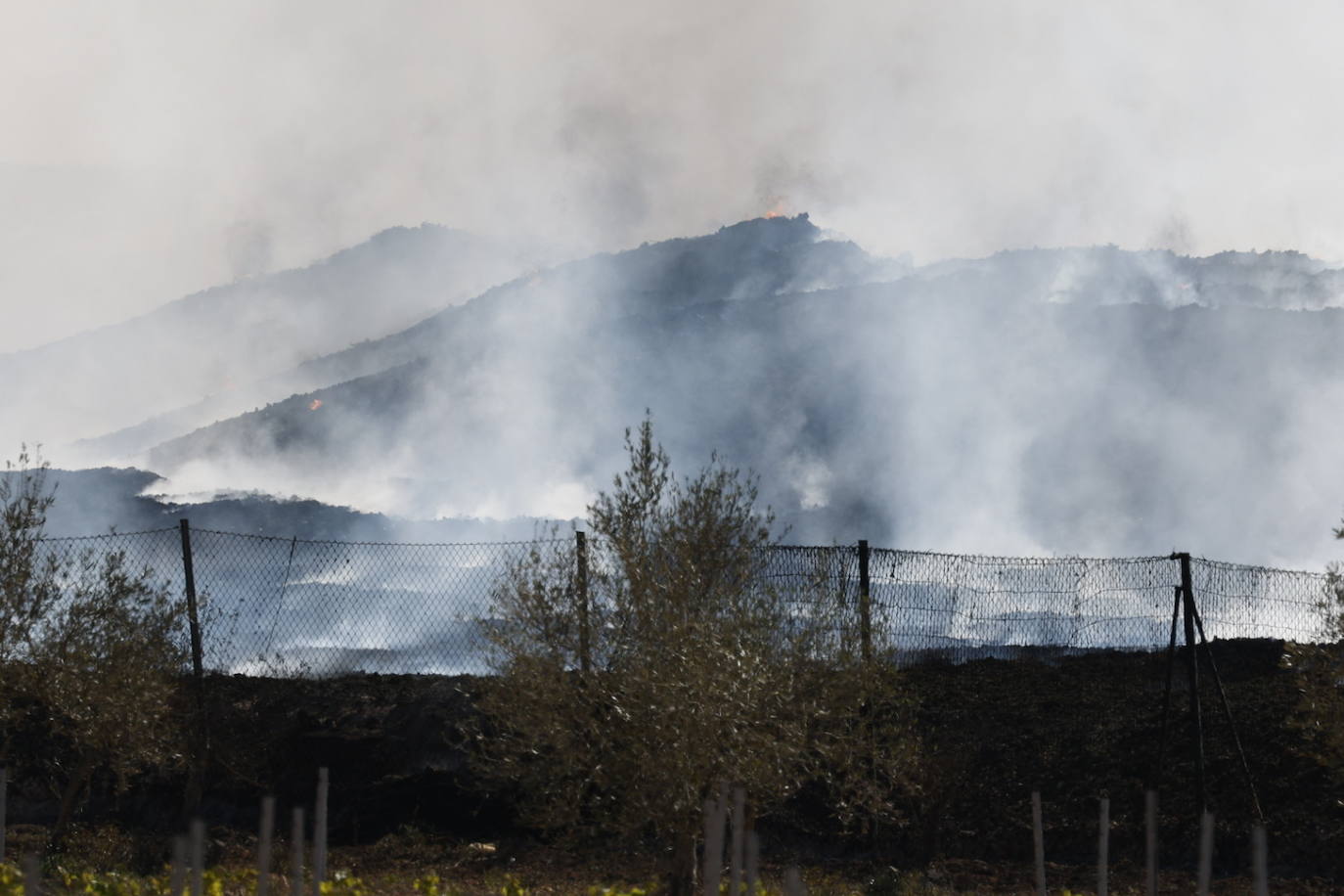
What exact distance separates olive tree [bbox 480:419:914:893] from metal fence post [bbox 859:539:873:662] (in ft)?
3.03

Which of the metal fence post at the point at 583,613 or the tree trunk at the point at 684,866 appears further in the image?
the metal fence post at the point at 583,613

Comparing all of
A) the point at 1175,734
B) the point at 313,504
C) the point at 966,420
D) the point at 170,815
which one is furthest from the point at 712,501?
the point at 966,420

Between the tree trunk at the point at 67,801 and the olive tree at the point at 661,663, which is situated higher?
the olive tree at the point at 661,663

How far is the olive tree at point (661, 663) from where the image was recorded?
10945mm

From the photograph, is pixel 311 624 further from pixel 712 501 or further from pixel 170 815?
pixel 712 501

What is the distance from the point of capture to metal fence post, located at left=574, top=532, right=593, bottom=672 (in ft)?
40.9

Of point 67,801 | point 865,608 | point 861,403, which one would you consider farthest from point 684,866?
point 861,403

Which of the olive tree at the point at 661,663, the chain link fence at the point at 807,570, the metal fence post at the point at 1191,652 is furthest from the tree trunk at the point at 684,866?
the metal fence post at the point at 1191,652

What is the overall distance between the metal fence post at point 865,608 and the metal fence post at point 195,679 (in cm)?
833

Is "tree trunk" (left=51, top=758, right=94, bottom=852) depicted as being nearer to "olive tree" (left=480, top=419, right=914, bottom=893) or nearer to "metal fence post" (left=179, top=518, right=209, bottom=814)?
"metal fence post" (left=179, top=518, right=209, bottom=814)

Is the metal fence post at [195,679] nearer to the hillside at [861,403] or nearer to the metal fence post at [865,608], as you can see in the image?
the metal fence post at [865,608]

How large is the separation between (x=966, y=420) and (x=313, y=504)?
46.3 m

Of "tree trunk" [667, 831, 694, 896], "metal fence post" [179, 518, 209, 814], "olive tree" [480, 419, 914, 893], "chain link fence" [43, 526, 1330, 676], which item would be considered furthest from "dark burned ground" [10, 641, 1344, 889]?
"tree trunk" [667, 831, 694, 896]

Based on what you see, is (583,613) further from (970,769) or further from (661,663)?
(970,769)
